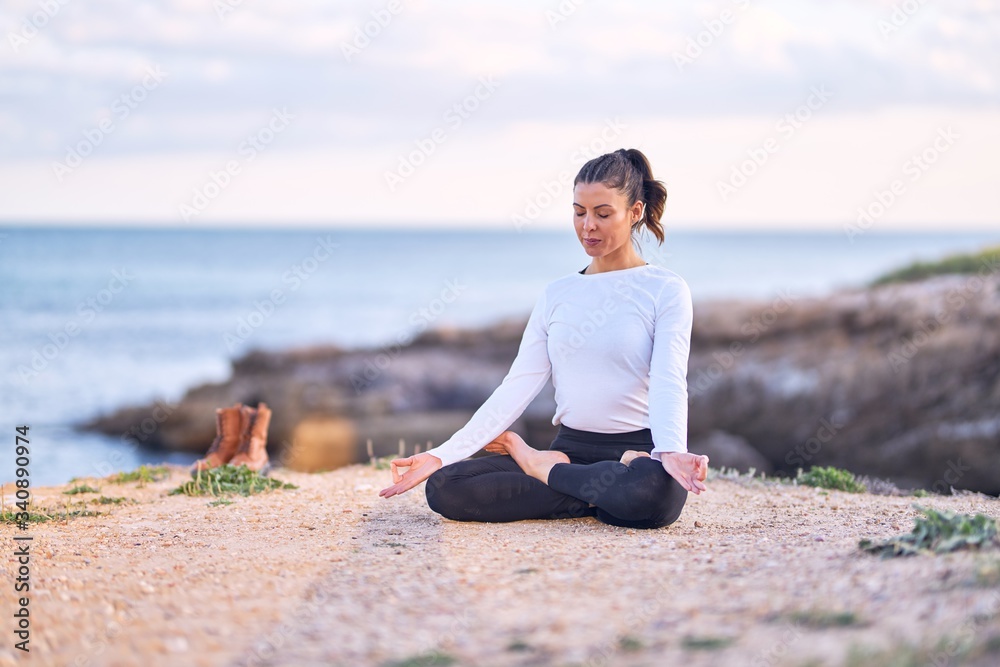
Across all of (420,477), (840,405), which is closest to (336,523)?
(420,477)

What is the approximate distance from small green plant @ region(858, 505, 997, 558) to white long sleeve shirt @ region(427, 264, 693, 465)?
1349 millimetres

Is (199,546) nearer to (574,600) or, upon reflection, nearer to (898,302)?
(574,600)

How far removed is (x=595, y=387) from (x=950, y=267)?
14.5 meters

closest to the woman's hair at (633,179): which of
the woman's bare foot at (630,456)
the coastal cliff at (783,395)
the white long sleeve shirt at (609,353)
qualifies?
the white long sleeve shirt at (609,353)

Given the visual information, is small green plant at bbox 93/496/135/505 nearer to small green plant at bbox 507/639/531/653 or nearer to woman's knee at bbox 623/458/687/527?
woman's knee at bbox 623/458/687/527

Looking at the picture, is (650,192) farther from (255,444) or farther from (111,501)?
(111,501)

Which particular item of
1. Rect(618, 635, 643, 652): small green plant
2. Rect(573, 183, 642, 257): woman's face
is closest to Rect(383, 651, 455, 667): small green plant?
Rect(618, 635, 643, 652): small green plant

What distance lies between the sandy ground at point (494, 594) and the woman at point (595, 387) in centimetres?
20

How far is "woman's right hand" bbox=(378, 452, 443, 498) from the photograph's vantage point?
5.17 m

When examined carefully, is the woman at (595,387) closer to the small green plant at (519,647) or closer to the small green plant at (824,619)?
the small green plant at (824,619)

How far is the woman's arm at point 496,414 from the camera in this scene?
17.2 ft

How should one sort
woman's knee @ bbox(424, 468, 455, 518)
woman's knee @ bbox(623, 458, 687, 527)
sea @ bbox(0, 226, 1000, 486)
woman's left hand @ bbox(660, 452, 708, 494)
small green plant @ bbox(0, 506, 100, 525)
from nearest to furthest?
woman's left hand @ bbox(660, 452, 708, 494) → woman's knee @ bbox(623, 458, 687, 527) → woman's knee @ bbox(424, 468, 455, 518) → small green plant @ bbox(0, 506, 100, 525) → sea @ bbox(0, 226, 1000, 486)

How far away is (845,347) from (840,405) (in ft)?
4.62

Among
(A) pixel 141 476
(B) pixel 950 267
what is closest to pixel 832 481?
(A) pixel 141 476
